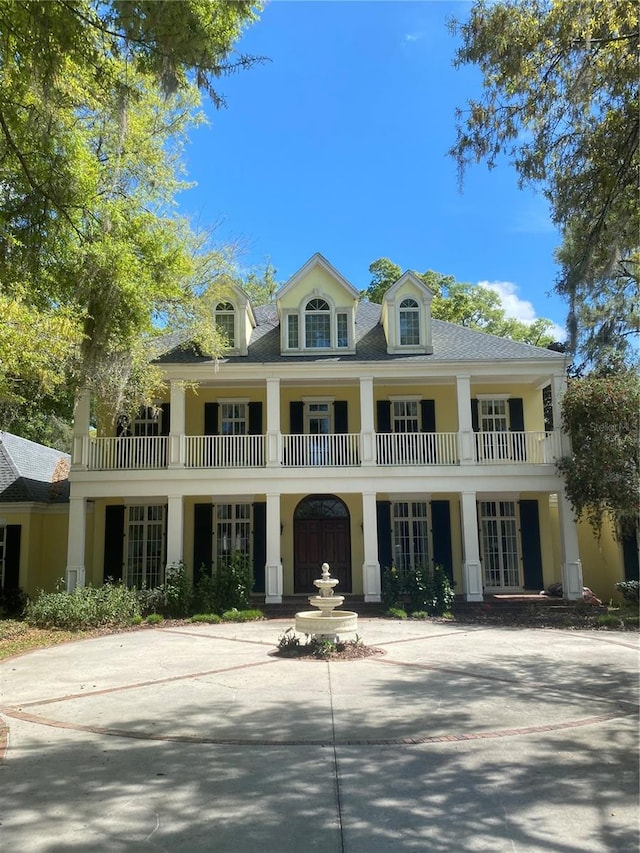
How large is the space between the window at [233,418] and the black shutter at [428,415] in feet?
16.5

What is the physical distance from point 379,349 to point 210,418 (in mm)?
5117

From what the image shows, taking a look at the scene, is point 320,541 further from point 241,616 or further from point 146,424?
point 146,424

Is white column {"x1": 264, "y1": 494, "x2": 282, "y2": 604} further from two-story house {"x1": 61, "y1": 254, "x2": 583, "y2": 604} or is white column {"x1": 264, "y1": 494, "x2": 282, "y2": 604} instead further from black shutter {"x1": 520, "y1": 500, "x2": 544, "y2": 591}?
black shutter {"x1": 520, "y1": 500, "x2": 544, "y2": 591}

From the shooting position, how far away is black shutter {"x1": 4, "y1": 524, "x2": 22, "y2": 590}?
1738cm

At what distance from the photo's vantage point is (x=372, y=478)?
16484 mm

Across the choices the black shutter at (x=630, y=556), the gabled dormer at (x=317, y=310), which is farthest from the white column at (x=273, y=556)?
the black shutter at (x=630, y=556)

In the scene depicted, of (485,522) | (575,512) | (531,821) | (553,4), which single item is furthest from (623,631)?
(553,4)

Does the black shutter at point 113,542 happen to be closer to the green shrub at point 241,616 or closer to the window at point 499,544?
the green shrub at point 241,616

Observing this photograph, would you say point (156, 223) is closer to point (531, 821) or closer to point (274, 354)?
point (274, 354)

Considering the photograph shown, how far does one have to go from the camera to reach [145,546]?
712 inches

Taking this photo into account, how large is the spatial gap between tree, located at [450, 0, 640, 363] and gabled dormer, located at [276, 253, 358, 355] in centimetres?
908

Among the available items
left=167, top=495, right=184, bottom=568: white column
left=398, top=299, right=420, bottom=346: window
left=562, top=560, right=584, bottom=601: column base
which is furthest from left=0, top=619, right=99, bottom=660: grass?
left=562, top=560, right=584, bottom=601: column base

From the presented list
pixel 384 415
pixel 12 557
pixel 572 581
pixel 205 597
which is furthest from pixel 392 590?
pixel 12 557

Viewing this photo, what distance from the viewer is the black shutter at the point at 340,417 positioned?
1833 cm
